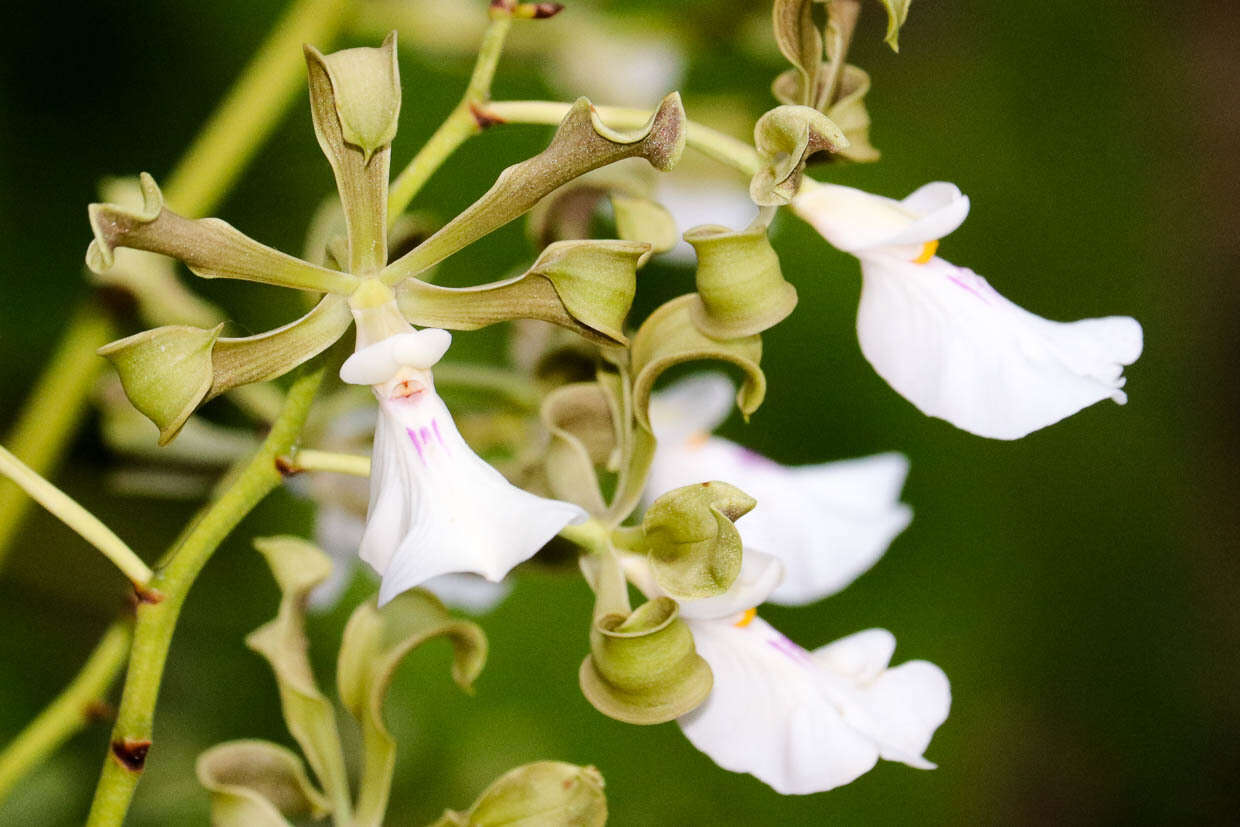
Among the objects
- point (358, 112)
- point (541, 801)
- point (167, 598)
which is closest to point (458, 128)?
point (358, 112)

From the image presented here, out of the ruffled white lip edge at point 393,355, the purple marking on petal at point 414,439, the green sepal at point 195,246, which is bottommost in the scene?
the purple marking on petal at point 414,439

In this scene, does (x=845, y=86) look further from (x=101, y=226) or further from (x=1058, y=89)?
(x=1058, y=89)

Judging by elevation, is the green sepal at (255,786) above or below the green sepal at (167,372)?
below

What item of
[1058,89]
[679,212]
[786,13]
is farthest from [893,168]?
[786,13]

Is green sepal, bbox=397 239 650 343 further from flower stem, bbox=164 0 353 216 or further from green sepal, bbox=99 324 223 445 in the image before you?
flower stem, bbox=164 0 353 216

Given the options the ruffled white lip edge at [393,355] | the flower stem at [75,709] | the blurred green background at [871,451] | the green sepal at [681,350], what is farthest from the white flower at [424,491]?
the blurred green background at [871,451]

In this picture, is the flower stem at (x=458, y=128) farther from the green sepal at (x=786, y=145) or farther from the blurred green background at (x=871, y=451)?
the blurred green background at (x=871, y=451)
